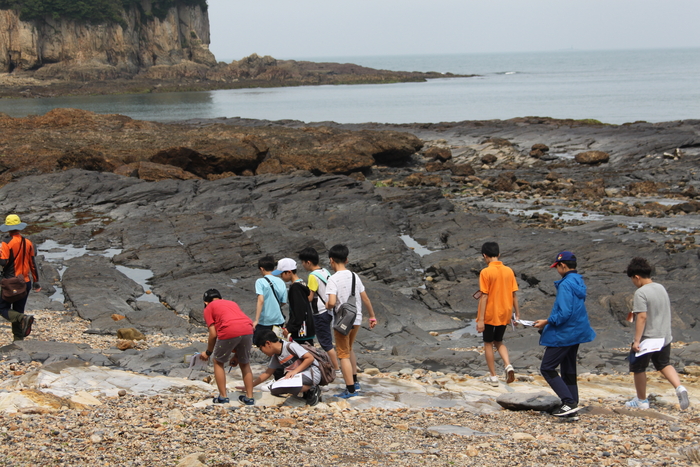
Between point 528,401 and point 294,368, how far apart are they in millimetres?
2450

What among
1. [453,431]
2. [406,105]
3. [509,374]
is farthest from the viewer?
[406,105]

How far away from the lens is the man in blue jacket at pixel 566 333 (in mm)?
6410

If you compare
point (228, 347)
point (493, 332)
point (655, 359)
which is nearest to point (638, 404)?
A: point (655, 359)

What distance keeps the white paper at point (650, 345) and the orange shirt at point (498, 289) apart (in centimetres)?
150

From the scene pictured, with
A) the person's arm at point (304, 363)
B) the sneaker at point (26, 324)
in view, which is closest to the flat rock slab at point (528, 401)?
the person's arm at point (304, 363)

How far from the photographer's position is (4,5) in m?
109

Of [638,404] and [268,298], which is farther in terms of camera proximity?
[268,298]

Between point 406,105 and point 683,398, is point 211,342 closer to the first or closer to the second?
point 683,398

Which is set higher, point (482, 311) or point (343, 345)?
point (482, 311)

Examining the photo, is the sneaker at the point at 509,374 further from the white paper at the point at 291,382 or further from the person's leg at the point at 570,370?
the white paper at the point at 291,382

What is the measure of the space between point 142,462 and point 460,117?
217 feet

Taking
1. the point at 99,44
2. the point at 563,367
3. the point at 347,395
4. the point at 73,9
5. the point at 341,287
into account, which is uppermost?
the point at 73,9

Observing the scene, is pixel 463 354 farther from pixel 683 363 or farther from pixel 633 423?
pixel 633 423

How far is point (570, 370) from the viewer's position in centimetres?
652
